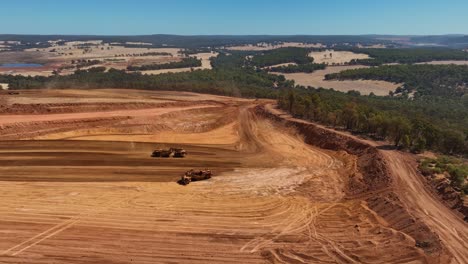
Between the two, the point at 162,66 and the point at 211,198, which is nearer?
the point at 211,198

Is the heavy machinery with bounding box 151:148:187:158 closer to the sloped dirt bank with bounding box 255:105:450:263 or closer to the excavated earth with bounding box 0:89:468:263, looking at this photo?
the excavated earth with bounding box 0:89:468:263

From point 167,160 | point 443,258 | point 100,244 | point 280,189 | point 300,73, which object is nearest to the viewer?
point 443,258

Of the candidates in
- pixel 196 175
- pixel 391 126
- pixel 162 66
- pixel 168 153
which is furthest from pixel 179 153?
pixel 162 66

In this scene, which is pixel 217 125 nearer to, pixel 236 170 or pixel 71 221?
pixel 236 170

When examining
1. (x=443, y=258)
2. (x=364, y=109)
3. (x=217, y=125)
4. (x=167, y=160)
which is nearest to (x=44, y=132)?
(x=167, y=160)

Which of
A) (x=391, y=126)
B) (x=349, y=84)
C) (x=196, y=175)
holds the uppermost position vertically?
(x=391, y=126)

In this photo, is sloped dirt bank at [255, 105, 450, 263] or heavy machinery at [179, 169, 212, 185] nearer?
sloped dirt bank at [255, 105, 450, 263]

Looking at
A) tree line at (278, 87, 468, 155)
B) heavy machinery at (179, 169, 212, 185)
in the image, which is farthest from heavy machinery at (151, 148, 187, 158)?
tree line at (278, 87, 468, 155)

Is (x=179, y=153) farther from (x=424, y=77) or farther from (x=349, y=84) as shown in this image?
(x=424, y=77)

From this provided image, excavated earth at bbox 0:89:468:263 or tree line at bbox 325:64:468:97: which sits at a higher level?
tree line at bbox 325:64:468:97
